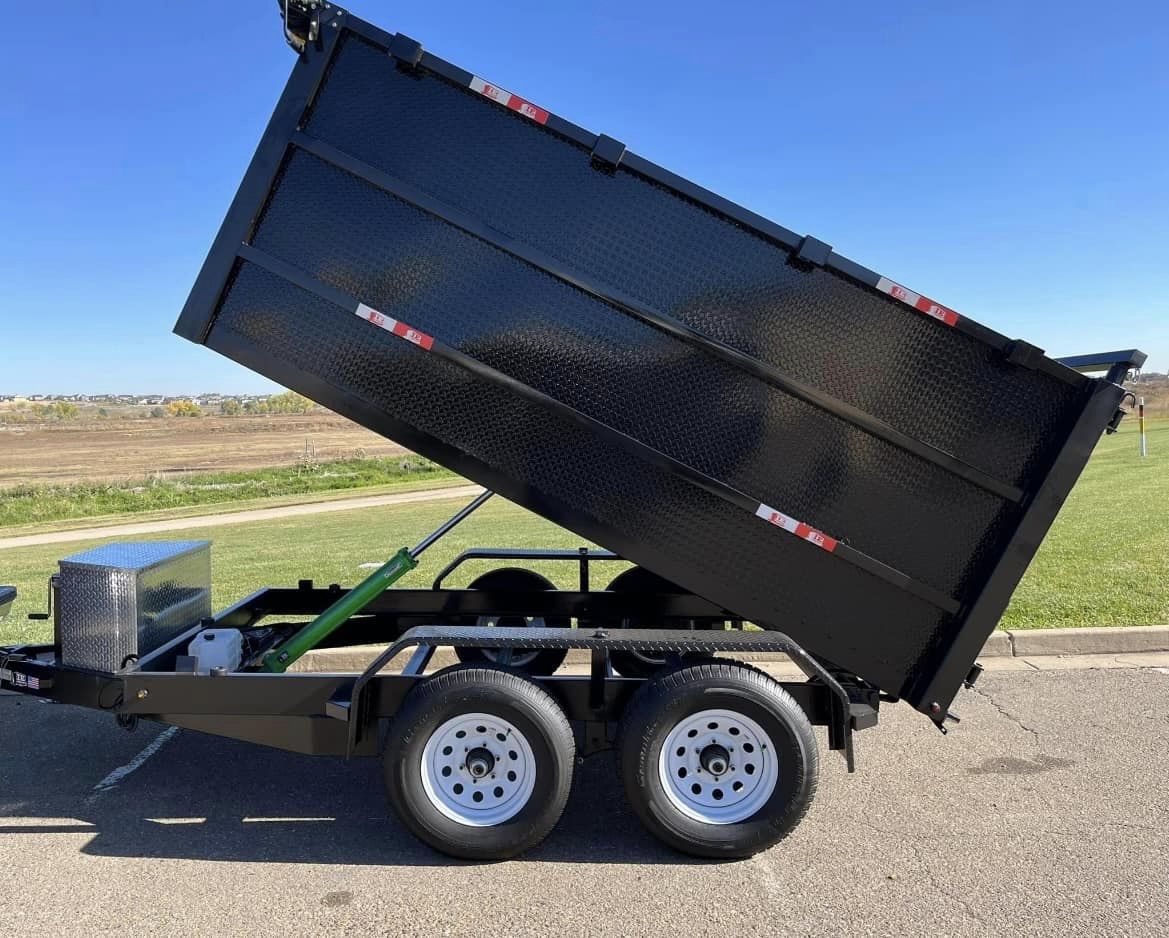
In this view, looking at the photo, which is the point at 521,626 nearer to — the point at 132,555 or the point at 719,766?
the point at 719,766

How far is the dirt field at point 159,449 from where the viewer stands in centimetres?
4125

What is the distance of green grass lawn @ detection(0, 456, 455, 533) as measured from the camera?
2159 centimetres

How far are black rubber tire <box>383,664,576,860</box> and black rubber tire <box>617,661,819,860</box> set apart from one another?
29 cm

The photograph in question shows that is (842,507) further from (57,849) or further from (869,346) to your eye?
(57,849)

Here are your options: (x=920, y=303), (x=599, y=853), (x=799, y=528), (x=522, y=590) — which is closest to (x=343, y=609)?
(x=522, y=590)

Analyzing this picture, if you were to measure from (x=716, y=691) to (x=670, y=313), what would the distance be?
152 centimetres

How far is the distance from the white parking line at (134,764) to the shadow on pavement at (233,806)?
0.10 feet

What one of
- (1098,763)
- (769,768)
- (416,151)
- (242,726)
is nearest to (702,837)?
(769,768)

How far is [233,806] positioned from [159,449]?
59709 mm

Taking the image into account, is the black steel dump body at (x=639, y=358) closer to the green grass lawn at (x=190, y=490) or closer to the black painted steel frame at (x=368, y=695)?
the black painted steel frame at (x=368, y=695)

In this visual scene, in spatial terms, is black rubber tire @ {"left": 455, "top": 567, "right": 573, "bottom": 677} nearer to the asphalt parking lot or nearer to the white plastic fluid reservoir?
the asphalt parking lot

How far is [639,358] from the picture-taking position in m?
3.76

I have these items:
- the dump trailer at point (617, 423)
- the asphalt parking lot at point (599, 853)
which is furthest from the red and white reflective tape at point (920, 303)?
the asphalt parking lot at point (599, 853)

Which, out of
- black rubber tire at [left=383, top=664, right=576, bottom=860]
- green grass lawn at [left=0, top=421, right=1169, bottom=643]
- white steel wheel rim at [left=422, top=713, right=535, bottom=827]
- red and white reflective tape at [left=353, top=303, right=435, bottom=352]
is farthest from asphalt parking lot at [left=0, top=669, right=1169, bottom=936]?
green grass lawn at [left=0, top=421, right=1169, bottom=643]
